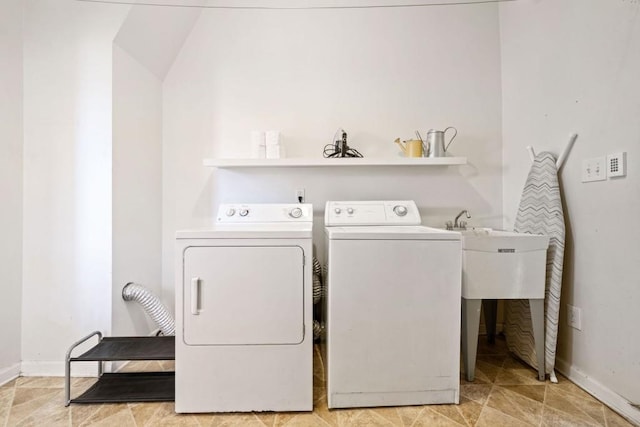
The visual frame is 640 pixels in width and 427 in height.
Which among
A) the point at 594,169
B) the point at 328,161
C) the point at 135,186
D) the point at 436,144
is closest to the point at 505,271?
the point at 594,169

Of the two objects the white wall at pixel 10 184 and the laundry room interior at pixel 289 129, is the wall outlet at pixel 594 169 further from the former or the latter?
the white wall at pixel 10 184

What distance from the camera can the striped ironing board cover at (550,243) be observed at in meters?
1.64

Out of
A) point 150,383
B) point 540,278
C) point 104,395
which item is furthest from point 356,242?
point 104,395

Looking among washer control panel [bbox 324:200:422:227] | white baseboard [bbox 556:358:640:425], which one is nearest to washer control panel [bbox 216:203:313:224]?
washer control panel [bbox 324:200:422:227]

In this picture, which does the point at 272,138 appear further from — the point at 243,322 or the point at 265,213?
the point at 243,322

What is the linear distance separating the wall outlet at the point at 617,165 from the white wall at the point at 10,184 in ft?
11.1

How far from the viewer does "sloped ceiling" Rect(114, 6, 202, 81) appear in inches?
71.4

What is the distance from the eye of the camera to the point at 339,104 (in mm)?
2297

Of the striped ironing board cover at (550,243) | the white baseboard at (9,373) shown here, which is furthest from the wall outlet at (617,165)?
the white baseboard at (9,373)

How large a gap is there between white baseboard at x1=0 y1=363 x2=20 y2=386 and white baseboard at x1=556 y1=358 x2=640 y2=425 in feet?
11.0

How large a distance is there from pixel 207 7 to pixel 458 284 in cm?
275

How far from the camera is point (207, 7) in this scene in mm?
2260

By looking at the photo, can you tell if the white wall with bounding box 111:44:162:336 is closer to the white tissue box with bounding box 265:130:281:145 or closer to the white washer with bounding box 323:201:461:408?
the white tissue box with bounding box 265:130:281:145

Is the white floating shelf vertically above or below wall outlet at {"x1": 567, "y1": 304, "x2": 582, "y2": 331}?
above
